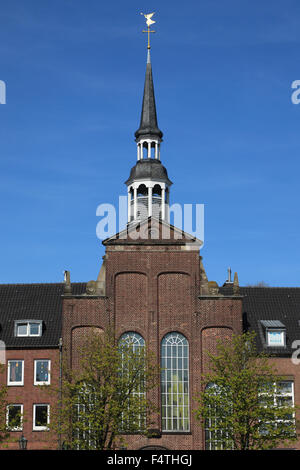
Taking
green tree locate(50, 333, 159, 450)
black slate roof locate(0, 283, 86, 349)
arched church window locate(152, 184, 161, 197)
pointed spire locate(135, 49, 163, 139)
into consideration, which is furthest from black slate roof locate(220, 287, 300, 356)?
Answer: pointed spire locate(135, 49, 163, 139)

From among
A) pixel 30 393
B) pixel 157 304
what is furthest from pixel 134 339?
pixel 30 393

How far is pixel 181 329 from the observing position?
182ft

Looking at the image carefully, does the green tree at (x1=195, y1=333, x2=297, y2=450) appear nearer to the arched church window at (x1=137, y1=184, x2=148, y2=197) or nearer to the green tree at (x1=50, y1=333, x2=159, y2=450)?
the green tree at (x1=50, y1=333, x2=159, y2=450)

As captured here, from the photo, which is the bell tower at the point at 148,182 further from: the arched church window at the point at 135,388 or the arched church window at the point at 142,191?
the arched church window at the point at 135,388

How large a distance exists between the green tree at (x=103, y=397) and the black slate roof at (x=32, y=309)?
27.1ft

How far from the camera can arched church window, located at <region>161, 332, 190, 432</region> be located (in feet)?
177

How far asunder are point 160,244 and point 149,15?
23.5 metres

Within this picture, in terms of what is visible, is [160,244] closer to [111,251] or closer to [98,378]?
[111,251]

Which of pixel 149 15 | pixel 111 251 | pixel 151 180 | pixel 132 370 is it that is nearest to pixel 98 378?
pixel 132 370

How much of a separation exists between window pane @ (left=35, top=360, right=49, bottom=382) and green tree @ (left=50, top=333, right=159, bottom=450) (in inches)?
261

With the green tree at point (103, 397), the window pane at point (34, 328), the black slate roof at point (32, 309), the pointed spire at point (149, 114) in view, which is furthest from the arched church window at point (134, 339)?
the pointed spire at point (149, 114)

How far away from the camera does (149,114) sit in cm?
6769

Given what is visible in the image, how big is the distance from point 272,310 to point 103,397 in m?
19.3

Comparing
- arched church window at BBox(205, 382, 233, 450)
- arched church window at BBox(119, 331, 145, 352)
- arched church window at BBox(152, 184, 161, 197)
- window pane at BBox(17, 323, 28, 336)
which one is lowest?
arched church window at BBox(205, 382, 233, 450)
